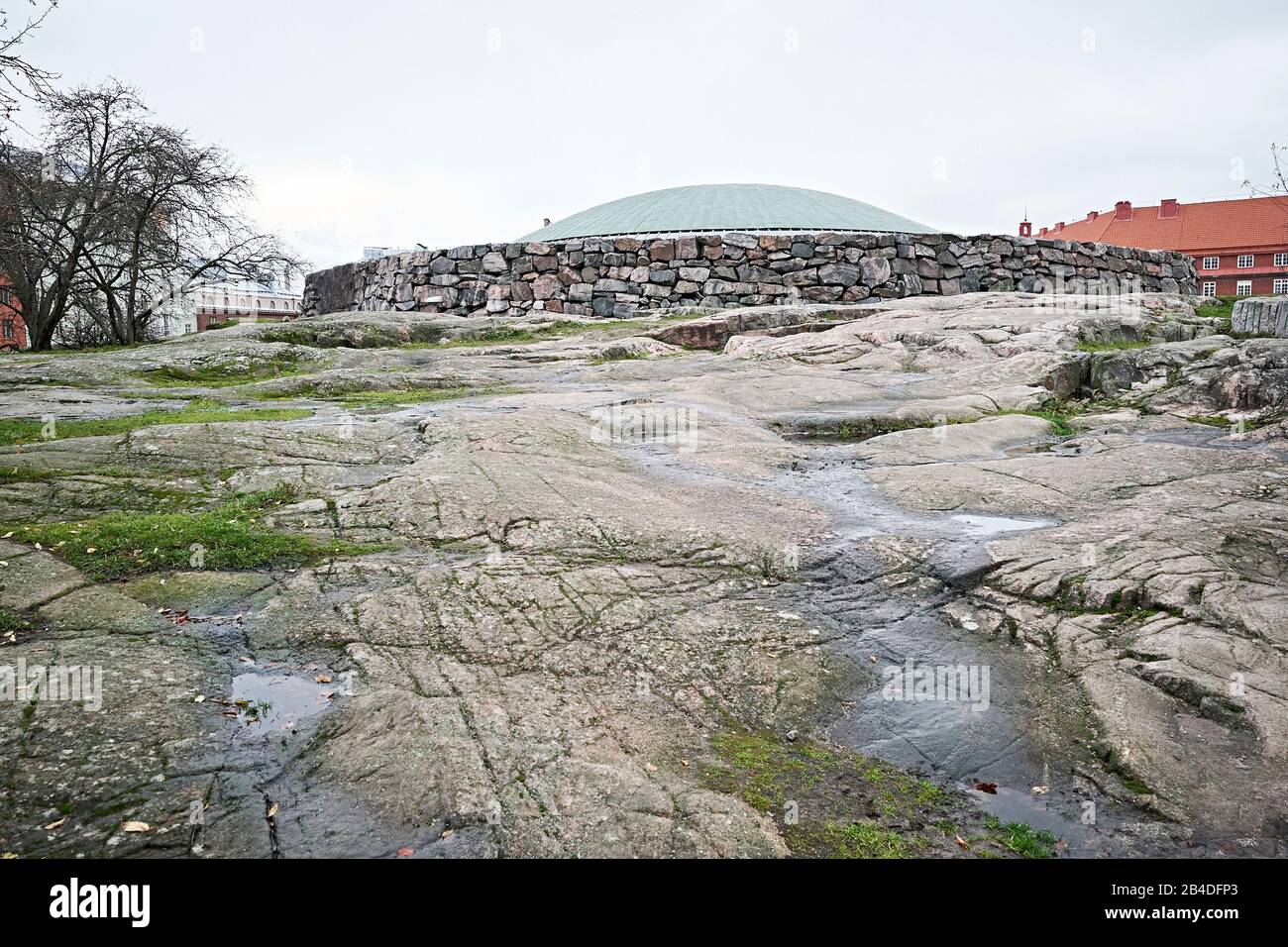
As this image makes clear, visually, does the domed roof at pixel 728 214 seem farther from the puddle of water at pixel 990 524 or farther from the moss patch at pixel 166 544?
the moss patch at pixel 166 544

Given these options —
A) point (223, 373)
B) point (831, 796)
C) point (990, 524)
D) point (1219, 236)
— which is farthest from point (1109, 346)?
point (1219, 236)

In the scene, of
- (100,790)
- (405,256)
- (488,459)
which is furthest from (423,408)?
(405,256)

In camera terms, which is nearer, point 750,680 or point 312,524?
point 750,680

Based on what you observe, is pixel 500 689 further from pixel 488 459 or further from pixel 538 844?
pixel 488 459

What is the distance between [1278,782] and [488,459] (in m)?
5.12

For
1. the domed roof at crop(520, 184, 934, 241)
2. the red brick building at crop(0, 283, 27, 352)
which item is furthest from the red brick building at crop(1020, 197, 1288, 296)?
the red brick building at crop(0, 283, 27, 352)

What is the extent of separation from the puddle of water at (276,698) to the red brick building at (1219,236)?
5340 centimetres

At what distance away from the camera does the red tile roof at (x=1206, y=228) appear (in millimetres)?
51125

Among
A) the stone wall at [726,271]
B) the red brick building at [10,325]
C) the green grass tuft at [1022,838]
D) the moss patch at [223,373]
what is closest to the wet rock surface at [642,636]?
the green grass tuft at [1022,838]

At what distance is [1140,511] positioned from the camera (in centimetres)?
561

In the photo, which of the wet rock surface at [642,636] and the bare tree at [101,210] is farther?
the bare tree at [101,210]

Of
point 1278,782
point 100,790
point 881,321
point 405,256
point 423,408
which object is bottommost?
point 1278,782

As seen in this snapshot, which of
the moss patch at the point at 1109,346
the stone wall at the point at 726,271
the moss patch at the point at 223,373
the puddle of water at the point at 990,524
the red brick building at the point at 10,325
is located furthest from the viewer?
the red brick building at the point at 10,325

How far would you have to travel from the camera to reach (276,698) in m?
3.71
